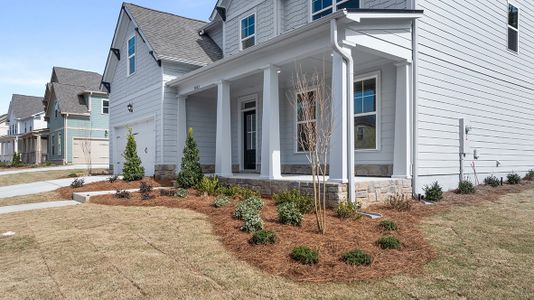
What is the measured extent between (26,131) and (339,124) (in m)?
42.4

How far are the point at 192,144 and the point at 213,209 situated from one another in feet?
11.5

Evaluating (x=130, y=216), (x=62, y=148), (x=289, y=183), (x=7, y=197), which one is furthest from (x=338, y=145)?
(x=62, y=148)

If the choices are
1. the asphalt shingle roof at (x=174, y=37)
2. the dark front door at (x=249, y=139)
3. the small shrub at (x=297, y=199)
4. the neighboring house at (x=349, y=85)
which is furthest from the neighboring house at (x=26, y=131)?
the small shrub at (x=297, y=199)

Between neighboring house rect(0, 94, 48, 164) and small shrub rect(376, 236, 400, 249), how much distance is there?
120 ft

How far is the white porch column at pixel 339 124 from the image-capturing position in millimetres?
7113

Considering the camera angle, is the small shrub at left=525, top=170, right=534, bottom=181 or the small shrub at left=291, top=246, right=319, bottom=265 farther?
the small shrub at left=525, top=170, right=534, bottom=181

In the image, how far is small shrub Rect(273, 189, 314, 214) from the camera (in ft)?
22.4

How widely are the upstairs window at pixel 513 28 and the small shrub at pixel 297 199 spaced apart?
9.64 metres

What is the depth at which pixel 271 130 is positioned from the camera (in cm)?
877

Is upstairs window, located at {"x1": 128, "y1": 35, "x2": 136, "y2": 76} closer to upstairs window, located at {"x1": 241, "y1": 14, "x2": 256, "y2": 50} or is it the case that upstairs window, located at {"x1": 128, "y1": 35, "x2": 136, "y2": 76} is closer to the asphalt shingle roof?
the asphalt shingle roof

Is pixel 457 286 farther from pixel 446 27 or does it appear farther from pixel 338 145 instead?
pixel 446 27

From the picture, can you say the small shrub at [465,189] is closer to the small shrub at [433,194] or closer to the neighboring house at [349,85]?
the neighboring house at [349,85]

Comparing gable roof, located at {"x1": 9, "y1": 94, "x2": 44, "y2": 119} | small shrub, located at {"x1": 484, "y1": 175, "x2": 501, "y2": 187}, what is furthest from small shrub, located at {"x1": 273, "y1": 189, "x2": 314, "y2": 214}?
gable roof, located at {"x1": 9, "y1": 94, "x2": 44, "y2": 119}

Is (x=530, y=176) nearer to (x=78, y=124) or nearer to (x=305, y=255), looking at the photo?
(x=305, y=255)
